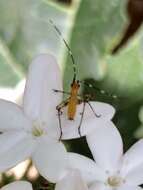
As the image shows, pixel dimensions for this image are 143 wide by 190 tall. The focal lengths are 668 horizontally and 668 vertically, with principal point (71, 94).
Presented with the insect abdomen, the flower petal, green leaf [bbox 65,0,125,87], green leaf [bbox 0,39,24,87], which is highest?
the insect abdomen

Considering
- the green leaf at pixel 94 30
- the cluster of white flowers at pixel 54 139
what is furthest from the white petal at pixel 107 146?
the green leaf at pixel 94 30

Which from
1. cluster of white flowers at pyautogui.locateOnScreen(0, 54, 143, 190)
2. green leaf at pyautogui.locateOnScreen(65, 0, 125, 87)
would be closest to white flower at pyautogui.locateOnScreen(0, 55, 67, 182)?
cluster of white flowers at pyautogui.locateOnScreen(0, 54, 143, 190)

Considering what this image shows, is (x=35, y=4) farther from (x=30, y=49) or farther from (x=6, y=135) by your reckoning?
(x=6, y=135)

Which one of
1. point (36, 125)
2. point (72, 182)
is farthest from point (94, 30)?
point (72, 182)

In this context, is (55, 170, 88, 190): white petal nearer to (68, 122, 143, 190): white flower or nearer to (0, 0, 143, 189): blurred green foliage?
(68, 122, 143, 190): white flower

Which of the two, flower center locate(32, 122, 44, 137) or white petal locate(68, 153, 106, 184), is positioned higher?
white petal locate(68, 153, 106, 184)

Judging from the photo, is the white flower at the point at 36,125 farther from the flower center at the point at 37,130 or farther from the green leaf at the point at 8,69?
the green leaf at the point at 8,69
